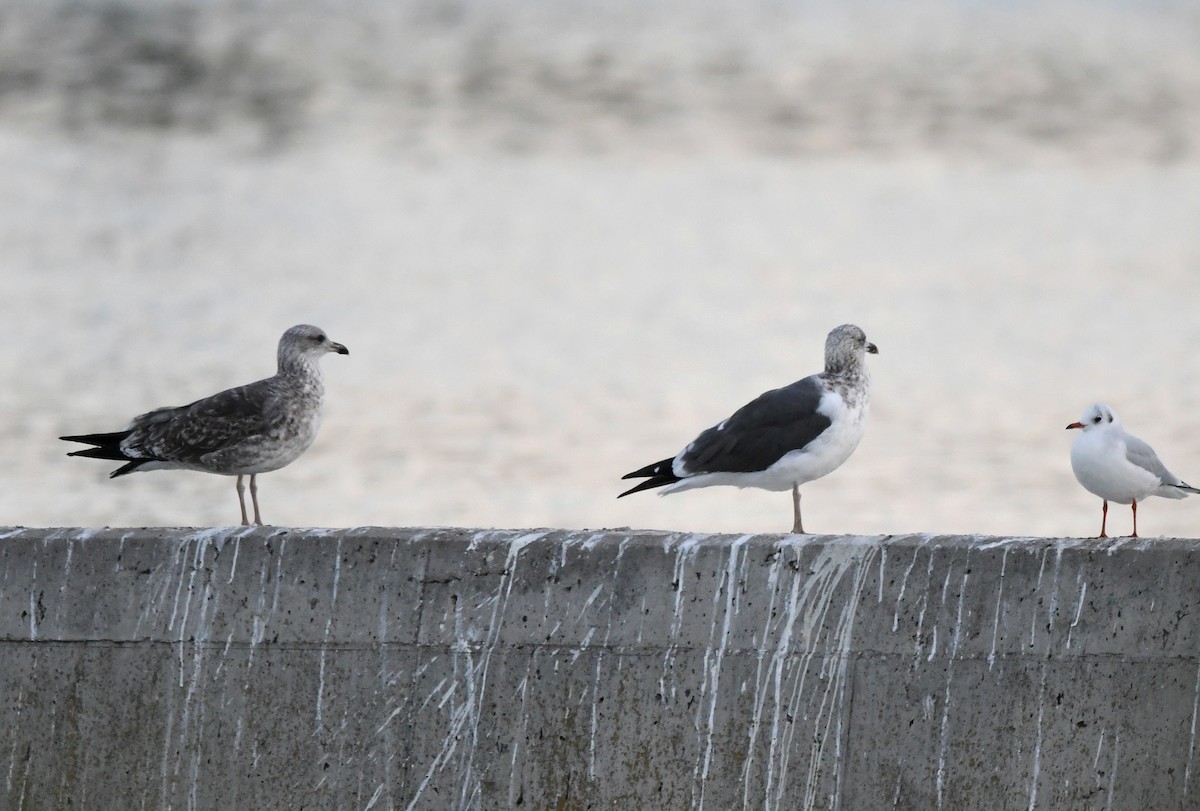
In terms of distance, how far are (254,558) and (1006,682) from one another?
9.36 ft

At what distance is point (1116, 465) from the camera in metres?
6.45

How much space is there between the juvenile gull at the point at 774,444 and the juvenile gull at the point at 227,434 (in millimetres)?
1692

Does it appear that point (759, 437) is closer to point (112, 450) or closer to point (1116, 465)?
point (1116, 465)

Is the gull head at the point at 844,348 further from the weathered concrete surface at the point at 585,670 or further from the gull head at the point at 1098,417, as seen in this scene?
the weathered concrete surface at the point at 585,670

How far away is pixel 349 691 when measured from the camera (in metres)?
5.39

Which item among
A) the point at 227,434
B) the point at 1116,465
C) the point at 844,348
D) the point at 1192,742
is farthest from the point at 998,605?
the point at 227,434

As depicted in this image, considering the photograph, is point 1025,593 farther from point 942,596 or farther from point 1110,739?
point 1110,739

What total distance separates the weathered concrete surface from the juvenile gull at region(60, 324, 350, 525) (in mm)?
1530

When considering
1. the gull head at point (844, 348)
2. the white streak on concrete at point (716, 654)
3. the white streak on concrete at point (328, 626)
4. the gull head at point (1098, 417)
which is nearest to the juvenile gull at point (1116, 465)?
the gull head at point (1098, 417)

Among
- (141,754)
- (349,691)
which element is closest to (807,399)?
(349,691)

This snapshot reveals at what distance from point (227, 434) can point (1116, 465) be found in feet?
13.5

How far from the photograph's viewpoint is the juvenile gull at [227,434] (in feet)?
22.8

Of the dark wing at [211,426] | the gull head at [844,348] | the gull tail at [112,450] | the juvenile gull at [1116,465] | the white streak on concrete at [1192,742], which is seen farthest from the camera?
the gull head at [844,348]

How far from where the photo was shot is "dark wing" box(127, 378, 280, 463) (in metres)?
6.93
